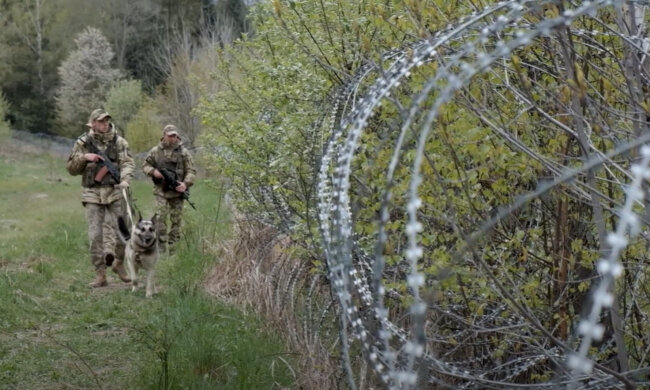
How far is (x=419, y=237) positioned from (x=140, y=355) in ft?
10.8

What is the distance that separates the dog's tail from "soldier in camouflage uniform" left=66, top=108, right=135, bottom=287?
0.07 m

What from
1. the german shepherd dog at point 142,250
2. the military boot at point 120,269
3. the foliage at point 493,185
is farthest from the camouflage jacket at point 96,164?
the foliage at point 493,185

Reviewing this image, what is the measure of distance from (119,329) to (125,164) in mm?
3013

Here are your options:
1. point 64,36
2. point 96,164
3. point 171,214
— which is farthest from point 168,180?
point 64,36

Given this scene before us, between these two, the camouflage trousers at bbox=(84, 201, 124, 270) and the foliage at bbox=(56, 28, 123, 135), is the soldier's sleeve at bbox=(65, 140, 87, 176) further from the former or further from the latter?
the foliage at bbox=(56, 28, 123, 135)

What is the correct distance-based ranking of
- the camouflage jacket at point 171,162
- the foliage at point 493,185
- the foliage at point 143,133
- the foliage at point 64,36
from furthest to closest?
the foliage at point 64,36 < the foliage at point 143,133 < the camouflage jacket at point 171,162 < the foliage at point 493,185

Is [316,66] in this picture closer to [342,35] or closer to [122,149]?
[342,35]

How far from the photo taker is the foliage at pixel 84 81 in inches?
1850

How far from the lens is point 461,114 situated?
4414 millimetres

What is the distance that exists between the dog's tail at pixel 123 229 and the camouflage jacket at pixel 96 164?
0.94 feet

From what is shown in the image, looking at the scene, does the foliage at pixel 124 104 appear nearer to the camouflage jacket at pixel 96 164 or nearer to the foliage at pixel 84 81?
the foliage at pixel 84 81

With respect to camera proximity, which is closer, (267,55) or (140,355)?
(140,355)

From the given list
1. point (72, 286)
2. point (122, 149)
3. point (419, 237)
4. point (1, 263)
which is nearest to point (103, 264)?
point (72, 286)

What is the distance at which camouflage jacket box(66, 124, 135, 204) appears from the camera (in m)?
10.5
